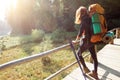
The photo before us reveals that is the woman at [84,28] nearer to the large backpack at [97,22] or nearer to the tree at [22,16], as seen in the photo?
the large backpack at [97,22]

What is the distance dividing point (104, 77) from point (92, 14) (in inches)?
67.2

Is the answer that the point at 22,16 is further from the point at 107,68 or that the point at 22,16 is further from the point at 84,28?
the point at 84,28

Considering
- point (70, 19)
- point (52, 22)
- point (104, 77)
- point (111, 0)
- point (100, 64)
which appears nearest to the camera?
point (104, 77)

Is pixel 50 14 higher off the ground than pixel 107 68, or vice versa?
pixel 50 14

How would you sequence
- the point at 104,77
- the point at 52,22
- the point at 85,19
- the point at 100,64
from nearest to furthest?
the point at 85,19 < the point at 104,77 < the point at 100,64 < the point at 52,22

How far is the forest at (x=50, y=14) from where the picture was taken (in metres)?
18.4

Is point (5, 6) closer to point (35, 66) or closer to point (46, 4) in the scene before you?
point (46, 4)

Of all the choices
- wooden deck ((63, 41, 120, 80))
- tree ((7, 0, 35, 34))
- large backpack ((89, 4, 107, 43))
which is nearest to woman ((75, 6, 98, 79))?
large backpack ((89, 4, 107, 43))

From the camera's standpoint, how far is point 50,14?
29766 millimetres

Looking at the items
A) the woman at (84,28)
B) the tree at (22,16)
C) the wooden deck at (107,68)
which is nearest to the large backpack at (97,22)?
the woman at (84,28)

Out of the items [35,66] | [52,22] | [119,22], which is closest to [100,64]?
[35,66]

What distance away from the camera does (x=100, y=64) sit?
6160 millimetres

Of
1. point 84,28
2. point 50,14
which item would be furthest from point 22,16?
point 84,28

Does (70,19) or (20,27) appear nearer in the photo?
(70,19)
